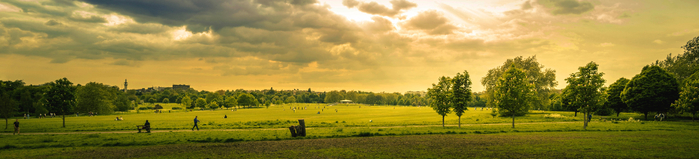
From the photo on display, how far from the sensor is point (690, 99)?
139ft

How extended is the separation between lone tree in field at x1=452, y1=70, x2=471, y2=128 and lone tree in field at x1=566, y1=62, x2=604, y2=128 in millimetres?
11184

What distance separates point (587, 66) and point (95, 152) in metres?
44.0

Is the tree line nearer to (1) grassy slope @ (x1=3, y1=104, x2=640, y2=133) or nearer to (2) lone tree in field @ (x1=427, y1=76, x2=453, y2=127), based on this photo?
(2) lone tree in field @ (x1=427, y1=76, x2=453, y2=127)

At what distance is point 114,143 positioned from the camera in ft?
75.5

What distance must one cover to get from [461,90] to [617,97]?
40.5 m

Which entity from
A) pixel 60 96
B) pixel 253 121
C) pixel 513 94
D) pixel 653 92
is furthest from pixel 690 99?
pixel 60 96

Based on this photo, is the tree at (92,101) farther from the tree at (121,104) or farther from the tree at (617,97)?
the tree at (617,97)

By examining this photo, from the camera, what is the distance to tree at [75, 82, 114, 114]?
89.7m

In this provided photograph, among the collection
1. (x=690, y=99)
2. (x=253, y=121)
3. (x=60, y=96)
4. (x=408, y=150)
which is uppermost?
(x=60, y=96)

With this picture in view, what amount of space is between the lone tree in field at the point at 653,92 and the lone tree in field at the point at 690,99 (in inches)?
142

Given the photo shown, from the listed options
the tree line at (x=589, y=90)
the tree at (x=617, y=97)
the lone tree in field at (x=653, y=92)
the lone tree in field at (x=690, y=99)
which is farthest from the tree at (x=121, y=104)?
the lone tree in field at (x=690, y=99)

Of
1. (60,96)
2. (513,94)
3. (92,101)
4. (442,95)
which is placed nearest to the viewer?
(442,95)

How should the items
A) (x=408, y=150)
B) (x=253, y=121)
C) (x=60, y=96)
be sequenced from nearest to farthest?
1. (x=408, y=150)
2. (x=60, y=96)
3. (x=253, y=121)

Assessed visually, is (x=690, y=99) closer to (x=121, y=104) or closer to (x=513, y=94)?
(x=513, y=94)
